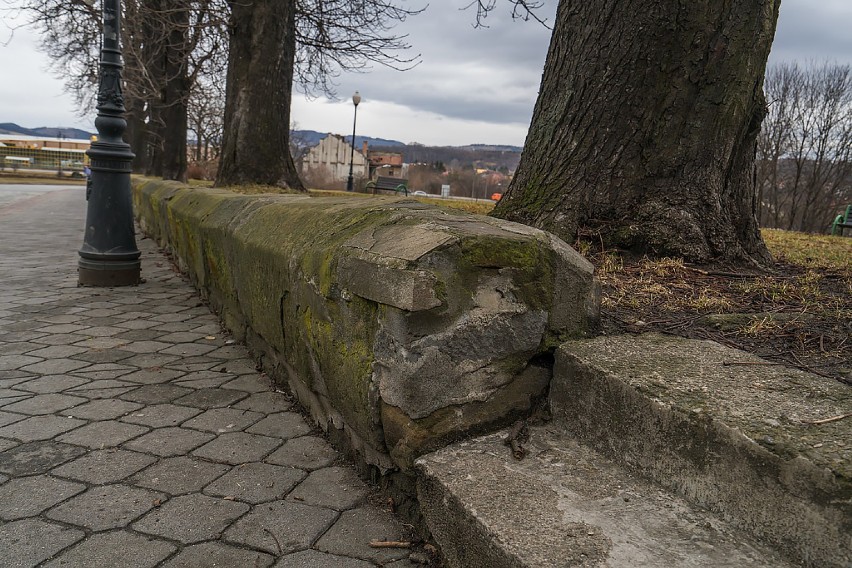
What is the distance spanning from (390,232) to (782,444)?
1347mm

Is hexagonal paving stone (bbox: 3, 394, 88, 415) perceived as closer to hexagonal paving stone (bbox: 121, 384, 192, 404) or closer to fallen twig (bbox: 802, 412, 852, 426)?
hexagonal paving stone (bbox: 121, 384, 192, 404)

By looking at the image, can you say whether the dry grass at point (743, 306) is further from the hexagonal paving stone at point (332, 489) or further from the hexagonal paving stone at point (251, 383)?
the hexagonal paving stone at point (251, 383)

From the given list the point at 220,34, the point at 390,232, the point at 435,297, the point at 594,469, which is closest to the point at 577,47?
the point at 390,232

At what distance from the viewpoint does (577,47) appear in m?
3.48

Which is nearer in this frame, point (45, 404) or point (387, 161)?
point (45, 404)

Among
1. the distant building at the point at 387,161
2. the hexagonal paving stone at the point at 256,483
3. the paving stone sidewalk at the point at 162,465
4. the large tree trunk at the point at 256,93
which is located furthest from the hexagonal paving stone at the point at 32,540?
the distant building at the point at 387,161

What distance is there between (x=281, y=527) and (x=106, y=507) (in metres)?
0.61

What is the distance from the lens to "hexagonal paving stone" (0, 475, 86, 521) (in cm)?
195

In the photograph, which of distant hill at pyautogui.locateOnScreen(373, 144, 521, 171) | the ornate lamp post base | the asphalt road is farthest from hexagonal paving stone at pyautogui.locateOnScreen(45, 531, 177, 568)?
distant hill at pyautogui.locateOnScreen(373, 144, 521, 171)

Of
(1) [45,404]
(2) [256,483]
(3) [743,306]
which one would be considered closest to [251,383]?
(1) [45,404]

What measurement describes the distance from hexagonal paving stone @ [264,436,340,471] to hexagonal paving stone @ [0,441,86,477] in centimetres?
78

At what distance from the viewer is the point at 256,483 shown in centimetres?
220

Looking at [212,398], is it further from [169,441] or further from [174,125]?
[174,125]

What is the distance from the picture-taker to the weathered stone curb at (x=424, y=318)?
5.98 feet
